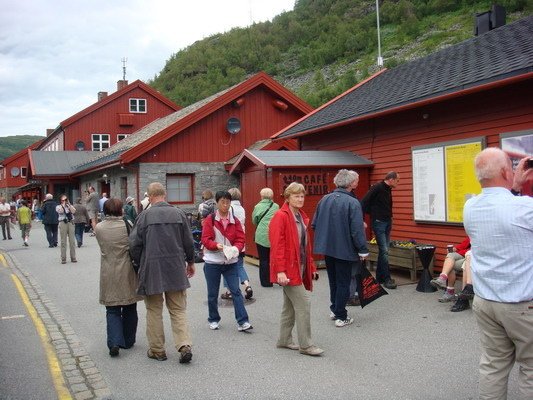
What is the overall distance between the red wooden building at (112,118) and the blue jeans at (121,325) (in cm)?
3670

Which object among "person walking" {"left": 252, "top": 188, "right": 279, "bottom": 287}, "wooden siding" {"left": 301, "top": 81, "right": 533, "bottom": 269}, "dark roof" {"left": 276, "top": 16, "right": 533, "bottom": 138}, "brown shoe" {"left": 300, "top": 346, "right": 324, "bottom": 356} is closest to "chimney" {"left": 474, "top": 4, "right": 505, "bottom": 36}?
"dark roof" {"left": 276, "top": 16, "right": 533, "bottom": 138}

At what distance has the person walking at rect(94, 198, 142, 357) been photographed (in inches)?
219

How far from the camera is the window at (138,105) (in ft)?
135

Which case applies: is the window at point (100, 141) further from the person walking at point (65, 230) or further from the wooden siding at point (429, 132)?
the wooden siding at point (429, 132)

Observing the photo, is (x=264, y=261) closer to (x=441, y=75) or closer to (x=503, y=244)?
(x=441, y=75)

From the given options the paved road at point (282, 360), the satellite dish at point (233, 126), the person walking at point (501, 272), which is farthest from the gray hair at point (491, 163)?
the satellite dish at point (233, 126)

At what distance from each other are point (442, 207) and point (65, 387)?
682 cm

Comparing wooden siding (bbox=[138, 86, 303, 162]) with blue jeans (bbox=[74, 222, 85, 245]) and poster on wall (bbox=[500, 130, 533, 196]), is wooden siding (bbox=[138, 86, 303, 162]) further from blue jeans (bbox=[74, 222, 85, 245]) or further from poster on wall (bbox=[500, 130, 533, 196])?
poster on wall (bbox=[500, 130, 533, 196])

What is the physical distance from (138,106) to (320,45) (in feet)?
130

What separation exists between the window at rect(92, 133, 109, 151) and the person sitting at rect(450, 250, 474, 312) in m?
37.6

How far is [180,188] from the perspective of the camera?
65.5ft

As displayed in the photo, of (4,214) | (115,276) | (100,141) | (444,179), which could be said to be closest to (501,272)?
(115,276)

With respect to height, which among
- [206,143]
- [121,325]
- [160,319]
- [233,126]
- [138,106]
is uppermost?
[138,106]

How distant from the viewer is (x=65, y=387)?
15.6 feet
